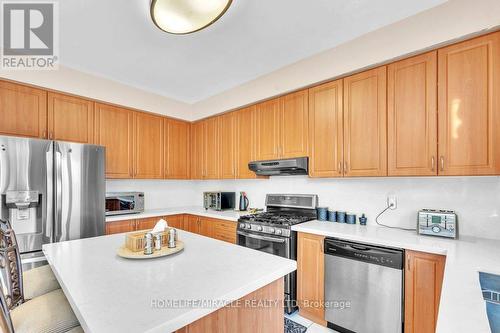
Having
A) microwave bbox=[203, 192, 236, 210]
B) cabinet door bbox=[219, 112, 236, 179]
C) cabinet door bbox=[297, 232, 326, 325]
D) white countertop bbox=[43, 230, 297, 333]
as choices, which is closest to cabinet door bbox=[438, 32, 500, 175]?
cabinet door bbox=[297, 232, 326, 325]

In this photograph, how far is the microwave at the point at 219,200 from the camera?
144 inches

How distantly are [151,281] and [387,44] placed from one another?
242 cm

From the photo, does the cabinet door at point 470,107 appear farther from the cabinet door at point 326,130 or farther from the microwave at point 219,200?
the microwave at point 219,200

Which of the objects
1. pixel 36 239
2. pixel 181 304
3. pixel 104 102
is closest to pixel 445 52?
pixel 181 304

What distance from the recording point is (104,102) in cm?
314

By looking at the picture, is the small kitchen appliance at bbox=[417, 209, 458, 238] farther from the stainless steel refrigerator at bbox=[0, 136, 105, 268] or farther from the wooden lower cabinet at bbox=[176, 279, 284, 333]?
the stainless steel refrigerator at bbox=[0, 136, 105, 268]

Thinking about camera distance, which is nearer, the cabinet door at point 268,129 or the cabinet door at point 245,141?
the cabinet door at point 268,129

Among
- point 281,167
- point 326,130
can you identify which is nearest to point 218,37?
point 326,130

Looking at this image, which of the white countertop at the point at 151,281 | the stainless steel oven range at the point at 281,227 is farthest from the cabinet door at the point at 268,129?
the white countertop at the point at 151,281

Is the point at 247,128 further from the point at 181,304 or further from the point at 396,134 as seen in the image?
the point at 181,304

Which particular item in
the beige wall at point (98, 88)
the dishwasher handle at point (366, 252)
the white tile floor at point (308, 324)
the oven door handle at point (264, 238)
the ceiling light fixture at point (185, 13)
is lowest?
the white tile floor at point (308, 324)

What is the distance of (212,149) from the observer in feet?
12.6

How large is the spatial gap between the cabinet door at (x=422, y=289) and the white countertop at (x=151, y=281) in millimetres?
1071

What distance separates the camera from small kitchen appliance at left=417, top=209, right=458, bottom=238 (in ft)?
6.19
